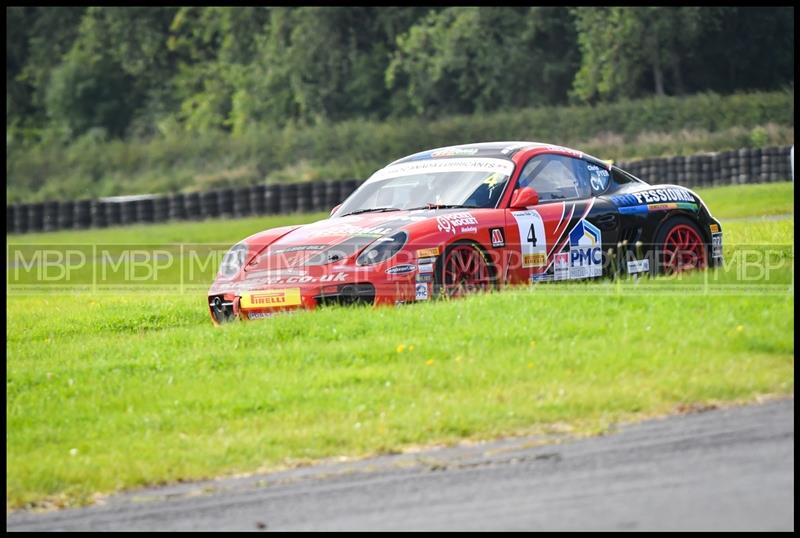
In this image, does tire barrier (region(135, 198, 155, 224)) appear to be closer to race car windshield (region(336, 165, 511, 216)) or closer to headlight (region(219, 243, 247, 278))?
race car windshield (region(336, 165, 511, 216))

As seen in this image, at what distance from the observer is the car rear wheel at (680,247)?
11.0 m

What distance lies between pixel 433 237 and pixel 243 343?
1.79 metres

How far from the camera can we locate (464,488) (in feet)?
18.1

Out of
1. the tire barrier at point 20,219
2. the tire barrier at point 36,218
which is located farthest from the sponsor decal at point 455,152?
the tire barrier at point 20,219

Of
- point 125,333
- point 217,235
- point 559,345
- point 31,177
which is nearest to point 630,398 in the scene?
point 559,345

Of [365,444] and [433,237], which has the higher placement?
[433,237]

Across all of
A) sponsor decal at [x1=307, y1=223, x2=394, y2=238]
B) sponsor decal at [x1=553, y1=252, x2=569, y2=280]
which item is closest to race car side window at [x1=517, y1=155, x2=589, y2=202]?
sponsor decal at [x1=553, y1=252, x2=569, y2=280]

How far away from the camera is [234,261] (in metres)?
10.6

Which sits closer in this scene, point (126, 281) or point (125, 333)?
point (125, 333)

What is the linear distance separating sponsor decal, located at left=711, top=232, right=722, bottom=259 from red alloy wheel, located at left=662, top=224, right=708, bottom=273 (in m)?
0.14

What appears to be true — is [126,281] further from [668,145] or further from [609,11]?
[609,11]

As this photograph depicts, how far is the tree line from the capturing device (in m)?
44.5

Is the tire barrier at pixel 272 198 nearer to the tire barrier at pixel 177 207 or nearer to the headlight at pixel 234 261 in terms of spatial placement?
the tire barrier at pixel 177 207

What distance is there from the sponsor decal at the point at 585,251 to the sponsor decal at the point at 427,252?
1382 millimetres
